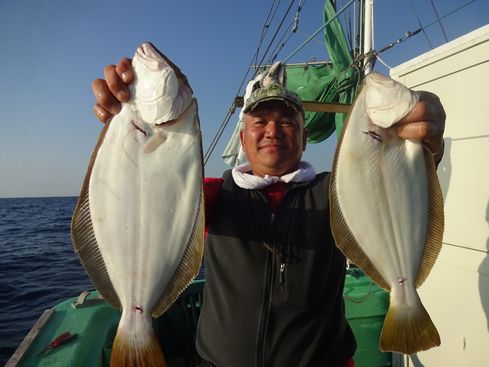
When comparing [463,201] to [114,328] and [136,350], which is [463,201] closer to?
[136,350]

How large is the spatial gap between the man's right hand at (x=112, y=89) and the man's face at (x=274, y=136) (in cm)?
88

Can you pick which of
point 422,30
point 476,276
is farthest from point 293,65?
point 476,276

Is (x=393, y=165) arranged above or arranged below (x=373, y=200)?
above

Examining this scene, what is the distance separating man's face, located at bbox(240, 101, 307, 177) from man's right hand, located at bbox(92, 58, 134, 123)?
88 centimetres

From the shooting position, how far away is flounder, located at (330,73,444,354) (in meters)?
1.93

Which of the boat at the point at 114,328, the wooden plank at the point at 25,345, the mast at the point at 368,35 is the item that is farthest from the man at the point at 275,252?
the mast at the point at 368,35

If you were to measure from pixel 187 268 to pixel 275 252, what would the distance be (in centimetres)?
59

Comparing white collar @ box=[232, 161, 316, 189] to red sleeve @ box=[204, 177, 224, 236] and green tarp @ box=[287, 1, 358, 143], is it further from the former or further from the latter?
green tarp @ box=[287, 1, 358, 143]

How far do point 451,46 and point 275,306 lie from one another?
2639 millimetres

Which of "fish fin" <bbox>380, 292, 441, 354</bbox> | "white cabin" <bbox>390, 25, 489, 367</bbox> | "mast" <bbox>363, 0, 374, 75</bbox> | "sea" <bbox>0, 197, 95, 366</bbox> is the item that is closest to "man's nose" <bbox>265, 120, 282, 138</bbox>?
"fish fin" <bbox>380, 292, 441, 354</bbox>

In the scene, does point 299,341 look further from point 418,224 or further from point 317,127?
point 317,127

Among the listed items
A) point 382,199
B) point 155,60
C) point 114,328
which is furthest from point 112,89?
point 114,328

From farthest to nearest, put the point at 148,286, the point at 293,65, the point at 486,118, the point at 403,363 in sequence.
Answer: the point at 293,65 → the point at 403,363 → the point at 486,118 → the point at 148,286

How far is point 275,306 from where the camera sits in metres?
2.07
